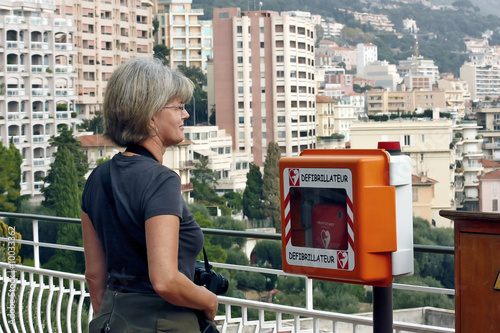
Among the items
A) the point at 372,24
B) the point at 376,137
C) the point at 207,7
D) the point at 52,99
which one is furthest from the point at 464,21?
the point at 52,99

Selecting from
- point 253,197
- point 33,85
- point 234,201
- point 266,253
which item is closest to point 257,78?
point 253,197

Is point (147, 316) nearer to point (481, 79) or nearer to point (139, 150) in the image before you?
point (139, 150)

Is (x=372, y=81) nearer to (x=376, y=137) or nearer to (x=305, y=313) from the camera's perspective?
(x=376, y=137)

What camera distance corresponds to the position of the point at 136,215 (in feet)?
5.12

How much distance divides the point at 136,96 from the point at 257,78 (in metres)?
70.1

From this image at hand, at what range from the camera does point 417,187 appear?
200 feet

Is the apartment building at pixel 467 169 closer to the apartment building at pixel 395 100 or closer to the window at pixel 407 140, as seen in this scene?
the window at pixel 407 140

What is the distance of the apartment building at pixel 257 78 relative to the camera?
7012 centimetres

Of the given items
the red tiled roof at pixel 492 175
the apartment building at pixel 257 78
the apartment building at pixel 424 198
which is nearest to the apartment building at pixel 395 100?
the red tiled roof at pixel 492 175

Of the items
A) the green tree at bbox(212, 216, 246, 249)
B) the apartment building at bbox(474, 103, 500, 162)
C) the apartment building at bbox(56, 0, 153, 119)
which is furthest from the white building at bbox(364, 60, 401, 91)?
the green tree at bbox(212, 216, 246, 249)

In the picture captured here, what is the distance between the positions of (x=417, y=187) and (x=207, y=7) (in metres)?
79.7

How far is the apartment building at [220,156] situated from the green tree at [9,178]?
58.6 feet

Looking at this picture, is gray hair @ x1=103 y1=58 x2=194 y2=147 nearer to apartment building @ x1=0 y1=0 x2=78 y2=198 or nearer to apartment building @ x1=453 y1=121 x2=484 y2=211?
apartment building @ x1=0 y1=0 x2=78 y2=198

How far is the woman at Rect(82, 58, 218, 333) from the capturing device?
1.51 metres
